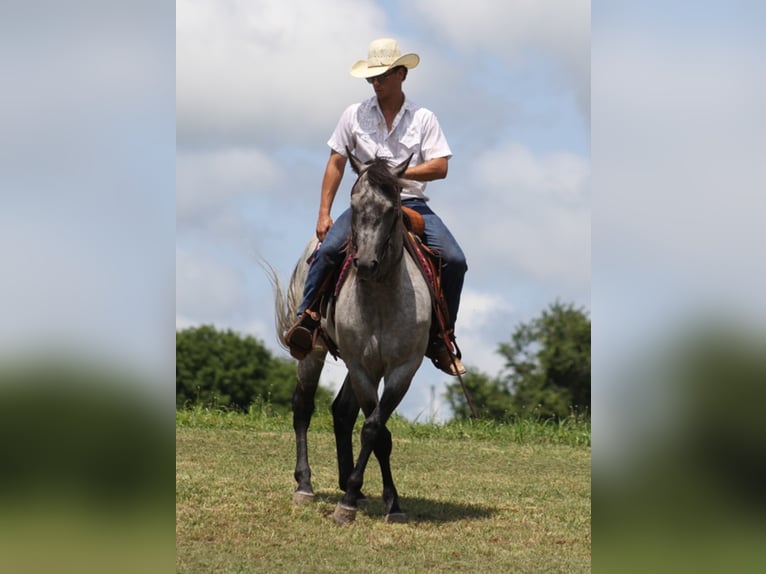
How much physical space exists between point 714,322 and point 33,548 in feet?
5.35

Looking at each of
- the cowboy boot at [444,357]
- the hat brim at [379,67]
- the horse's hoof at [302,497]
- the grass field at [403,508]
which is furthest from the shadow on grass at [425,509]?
the hat brim at [379,67]

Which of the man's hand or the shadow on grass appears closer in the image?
the shadow on grass

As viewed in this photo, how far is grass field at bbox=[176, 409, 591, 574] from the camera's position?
6512 millimetres

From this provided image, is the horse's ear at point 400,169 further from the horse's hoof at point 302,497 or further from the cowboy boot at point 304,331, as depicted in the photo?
the horse's hoof at point 302,497

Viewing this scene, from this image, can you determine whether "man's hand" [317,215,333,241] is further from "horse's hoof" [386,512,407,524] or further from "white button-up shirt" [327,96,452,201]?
"horse's hoof" [386,512,407,524]

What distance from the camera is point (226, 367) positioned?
226ft

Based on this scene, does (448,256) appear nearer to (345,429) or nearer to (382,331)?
(382,331)

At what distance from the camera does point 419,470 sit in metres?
11.2

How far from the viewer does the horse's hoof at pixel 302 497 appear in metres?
8.50

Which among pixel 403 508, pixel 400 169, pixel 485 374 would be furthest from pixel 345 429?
pixel 485 374

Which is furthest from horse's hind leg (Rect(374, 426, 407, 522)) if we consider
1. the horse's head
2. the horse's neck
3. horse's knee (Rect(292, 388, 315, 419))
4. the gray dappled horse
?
the horse's head

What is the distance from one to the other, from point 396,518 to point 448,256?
2058 mm

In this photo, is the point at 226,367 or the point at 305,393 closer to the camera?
the point at 305,393

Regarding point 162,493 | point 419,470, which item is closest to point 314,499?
point 419,470
